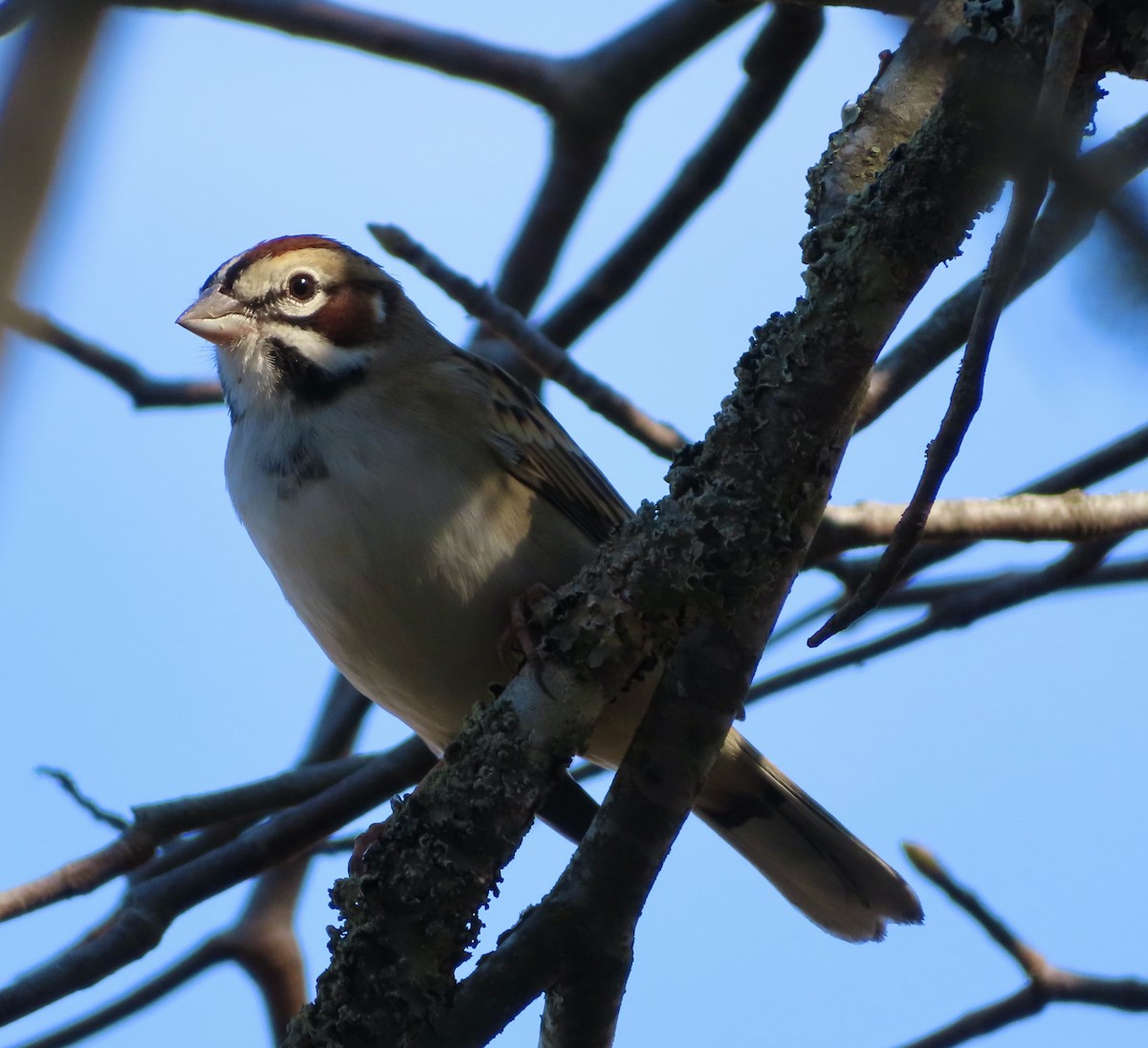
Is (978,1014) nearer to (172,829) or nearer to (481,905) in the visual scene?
(481,905)

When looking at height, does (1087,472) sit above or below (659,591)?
above

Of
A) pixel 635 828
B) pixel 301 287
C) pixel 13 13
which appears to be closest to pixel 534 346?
pixel 301 287

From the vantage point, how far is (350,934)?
293 centimetres

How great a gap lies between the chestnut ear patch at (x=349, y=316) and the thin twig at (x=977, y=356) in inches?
107

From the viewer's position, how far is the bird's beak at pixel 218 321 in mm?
4789

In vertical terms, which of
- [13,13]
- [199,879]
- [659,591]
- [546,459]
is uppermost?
[546,459]

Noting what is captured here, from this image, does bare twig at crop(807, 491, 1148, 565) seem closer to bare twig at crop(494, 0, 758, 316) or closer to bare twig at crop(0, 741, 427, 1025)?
bare twig at crop(0, 741, 427, 1025)

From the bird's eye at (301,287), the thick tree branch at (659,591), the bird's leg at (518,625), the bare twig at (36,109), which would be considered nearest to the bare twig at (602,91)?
the bird's eye at (301,287)

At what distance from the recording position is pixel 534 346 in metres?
5.01

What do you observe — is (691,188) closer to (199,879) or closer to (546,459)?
(546,459)

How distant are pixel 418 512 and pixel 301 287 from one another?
1.26 meters

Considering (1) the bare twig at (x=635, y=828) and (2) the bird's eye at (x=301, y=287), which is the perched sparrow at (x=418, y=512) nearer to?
(2) the bird's eye at (x=301, y=287)

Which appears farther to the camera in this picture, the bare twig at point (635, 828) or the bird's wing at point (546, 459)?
the bird's wing at point (546, 459)

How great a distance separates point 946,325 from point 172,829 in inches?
112
